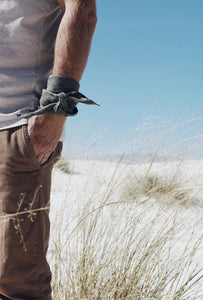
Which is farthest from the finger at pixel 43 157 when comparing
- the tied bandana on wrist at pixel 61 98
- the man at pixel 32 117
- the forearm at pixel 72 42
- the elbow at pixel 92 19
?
the elbow at pixel 92 19

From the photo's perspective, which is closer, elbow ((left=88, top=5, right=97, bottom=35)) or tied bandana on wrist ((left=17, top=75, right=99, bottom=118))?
tied bandana on wrist ((left=17, top=75, right=99, bottom=118))

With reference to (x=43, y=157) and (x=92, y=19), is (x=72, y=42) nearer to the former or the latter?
(x=92, y=19)

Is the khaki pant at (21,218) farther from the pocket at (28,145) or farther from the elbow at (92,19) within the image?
the elbow at (92,19)

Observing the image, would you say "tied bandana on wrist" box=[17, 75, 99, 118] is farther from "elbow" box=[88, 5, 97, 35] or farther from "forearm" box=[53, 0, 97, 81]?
"elbow" box=[88, 5, 97, 35]

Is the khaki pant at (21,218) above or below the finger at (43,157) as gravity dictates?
below

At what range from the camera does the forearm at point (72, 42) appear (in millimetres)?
1137

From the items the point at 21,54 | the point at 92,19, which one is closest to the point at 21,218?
the point at 21,54

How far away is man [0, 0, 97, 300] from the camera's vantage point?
113 centimetres

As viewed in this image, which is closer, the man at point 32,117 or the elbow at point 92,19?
the man at point 32,117

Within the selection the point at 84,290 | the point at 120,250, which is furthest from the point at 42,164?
the point at 84,290

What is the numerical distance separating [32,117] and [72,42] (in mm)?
255

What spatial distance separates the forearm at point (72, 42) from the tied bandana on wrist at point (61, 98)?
0.08ft

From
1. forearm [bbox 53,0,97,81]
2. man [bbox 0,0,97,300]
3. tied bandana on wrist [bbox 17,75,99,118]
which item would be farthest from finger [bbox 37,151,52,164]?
forearm [bbox 53,0,97,81]

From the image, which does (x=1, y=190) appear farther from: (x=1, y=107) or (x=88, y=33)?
(x=88, y=33)
